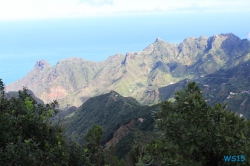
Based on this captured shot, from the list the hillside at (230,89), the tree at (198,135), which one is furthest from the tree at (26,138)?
the hillside at (230,89)

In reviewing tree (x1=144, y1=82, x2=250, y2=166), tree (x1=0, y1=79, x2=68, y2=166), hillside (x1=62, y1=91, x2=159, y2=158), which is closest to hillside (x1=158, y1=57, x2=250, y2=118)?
hillside (x1=62, y1=91, x2=159, y2=158)

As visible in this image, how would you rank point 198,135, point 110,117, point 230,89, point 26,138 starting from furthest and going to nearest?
point 230,89
point 110,117
point 26,138
point 198,135

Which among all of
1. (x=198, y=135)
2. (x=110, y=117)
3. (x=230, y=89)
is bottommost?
(x=110, y=117)

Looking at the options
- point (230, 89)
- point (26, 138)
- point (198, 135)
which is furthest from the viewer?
point (230, 89)

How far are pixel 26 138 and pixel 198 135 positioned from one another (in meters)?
5.94

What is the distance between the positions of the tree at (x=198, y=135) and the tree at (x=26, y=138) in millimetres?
3335

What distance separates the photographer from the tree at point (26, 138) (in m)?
6.52

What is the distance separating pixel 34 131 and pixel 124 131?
186 feet

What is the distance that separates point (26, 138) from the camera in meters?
8.27

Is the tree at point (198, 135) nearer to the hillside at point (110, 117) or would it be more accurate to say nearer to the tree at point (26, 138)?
the tree at point (26, 138)

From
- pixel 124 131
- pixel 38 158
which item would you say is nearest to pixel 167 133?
pixel 38 158

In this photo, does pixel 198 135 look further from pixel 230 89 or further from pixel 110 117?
pixel 230 89

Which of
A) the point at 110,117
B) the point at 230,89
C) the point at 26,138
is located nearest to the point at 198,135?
the point at 26,138

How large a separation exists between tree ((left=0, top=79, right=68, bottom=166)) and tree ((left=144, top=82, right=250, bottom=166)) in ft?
10.9
